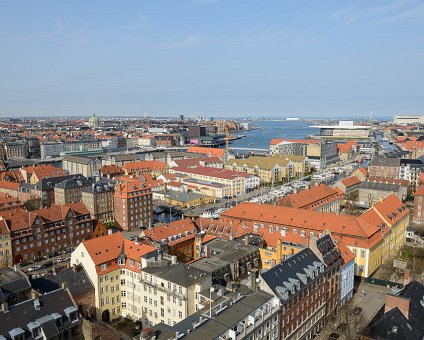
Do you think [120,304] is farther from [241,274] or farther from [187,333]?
[187,333]

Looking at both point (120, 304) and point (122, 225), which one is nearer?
point (120, 304)

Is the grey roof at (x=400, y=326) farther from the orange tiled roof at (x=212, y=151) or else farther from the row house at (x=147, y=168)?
the orange tiled roof at (x=212, y=151)

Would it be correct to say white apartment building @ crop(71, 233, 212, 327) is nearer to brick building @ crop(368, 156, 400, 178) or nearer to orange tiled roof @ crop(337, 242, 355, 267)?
orange tiled roof @ crop(337, 242, 355, 267)

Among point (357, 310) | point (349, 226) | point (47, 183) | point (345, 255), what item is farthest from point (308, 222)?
point (47, 183)

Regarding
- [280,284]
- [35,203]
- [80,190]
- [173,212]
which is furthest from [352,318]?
[35,203]

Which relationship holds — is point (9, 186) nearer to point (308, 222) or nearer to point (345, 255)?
point (308, 222)

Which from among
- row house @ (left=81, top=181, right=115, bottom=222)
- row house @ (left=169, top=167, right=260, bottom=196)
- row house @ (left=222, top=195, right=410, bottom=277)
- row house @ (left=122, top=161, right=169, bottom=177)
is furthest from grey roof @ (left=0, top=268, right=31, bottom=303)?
row house @ (left=122, top=161, right=169, bottom=177)

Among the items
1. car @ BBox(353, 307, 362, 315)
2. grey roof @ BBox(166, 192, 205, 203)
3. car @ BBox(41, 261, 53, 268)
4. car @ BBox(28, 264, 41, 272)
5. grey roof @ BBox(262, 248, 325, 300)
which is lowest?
car @ BBox(353, 307, 362, 315)
